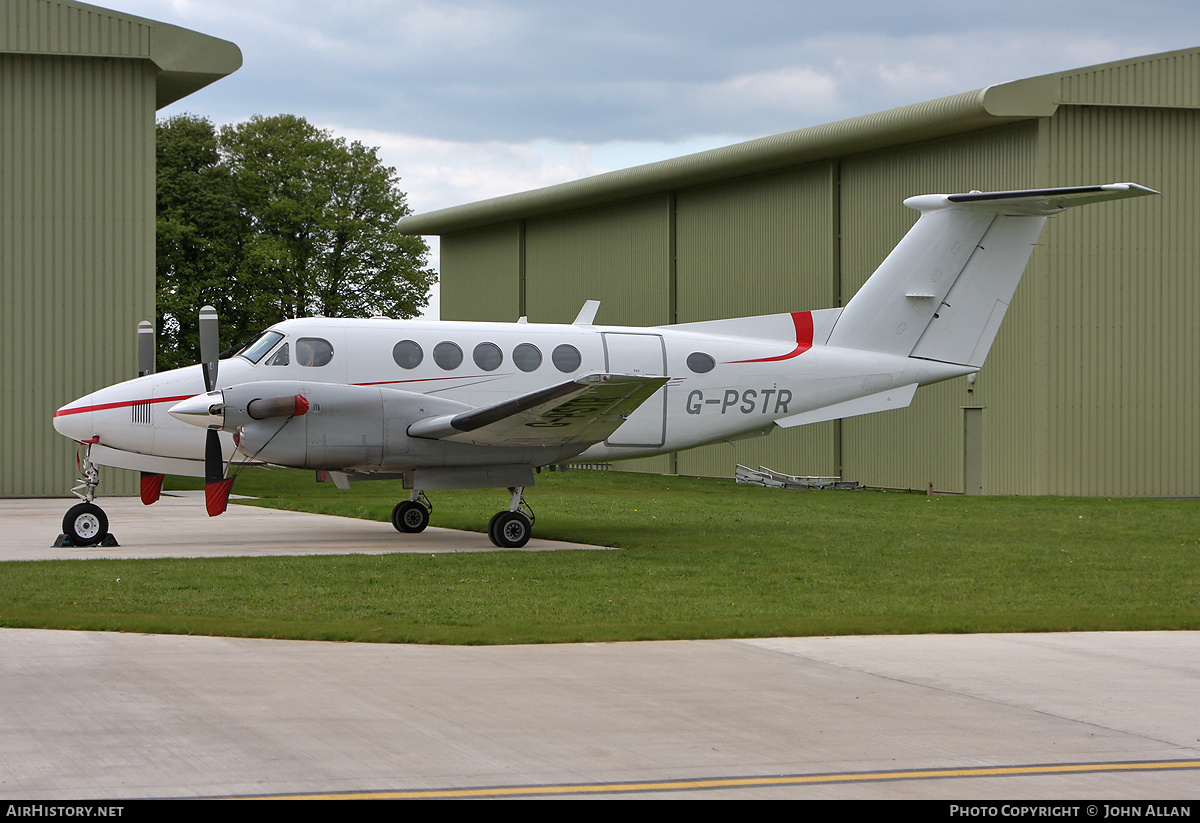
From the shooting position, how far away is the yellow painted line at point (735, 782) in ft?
17.9

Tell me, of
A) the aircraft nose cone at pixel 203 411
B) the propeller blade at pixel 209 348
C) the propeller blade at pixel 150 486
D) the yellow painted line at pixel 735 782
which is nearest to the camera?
the yellow painted line at pixel 735 782

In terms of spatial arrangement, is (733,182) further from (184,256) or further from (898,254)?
(184,256)

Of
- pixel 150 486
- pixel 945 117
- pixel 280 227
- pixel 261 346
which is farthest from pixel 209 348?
pixel 280 227

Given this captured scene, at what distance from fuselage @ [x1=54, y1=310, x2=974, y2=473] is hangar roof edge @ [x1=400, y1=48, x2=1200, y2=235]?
41.4 ft

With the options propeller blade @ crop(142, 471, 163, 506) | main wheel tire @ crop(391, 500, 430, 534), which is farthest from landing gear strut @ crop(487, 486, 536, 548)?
propeller blade @ crop(142, 471, 163, 506)

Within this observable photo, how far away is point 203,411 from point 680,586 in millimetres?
7190

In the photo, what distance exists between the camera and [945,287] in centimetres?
1980

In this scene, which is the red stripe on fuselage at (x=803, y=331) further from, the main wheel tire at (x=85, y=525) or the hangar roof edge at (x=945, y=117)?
the hangar roof edge at (x=945, y=117)

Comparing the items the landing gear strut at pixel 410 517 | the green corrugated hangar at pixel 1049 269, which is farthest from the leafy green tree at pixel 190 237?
the landing gear strut at pixel 410 517

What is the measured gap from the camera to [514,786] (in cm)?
562

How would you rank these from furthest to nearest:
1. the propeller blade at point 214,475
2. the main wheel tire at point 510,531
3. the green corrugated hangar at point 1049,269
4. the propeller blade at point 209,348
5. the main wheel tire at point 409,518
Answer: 1. the green corrugated hangar at point 1049,269
2. the main wheel tire at point 409,518
3. the main wheel tire at point 510,531
4. the propeller blade at point 209,348
5. the propeller blade at point 214,475

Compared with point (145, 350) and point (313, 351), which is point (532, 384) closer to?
point (313, 351)

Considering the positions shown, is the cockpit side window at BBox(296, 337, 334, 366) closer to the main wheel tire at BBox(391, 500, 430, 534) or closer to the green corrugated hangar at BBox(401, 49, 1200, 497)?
the main wheel tire at BBox(391, 500, 430, 534)

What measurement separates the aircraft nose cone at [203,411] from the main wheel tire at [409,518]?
4.04 metres
